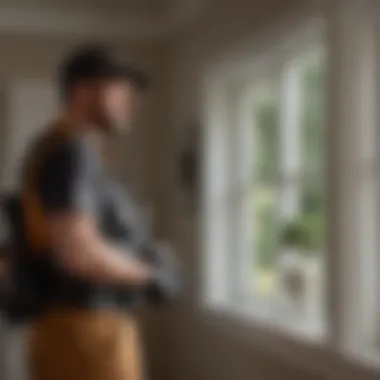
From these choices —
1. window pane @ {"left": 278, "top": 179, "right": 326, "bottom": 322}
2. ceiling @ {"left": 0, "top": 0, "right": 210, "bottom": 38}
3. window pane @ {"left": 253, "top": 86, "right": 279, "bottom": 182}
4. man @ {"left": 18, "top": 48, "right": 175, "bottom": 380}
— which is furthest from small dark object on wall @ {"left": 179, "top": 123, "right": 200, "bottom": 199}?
man @ {"left": 18, "top": 48, "right": 175, "bottom": 380}

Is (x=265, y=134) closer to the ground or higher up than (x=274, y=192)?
higher up

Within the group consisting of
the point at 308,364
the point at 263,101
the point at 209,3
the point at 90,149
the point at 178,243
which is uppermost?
the point at 209,3

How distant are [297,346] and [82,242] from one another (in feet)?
3.63

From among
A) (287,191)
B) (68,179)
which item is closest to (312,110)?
(287,191)

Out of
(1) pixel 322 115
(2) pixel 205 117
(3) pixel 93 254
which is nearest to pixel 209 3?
(2) pixel 205 117

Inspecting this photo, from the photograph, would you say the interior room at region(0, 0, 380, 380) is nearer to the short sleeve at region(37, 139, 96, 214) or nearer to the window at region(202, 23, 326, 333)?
the window at region(202, 23, 326, 333)

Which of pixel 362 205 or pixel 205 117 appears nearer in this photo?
pixel 362 205

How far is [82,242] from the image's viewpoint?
2596mm

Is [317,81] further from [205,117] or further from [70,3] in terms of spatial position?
[70,3]

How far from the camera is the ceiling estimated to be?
4.99 m

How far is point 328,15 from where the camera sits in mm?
3080

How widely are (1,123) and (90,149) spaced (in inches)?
98.9

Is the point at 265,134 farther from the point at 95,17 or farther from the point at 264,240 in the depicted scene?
the point at 95,17

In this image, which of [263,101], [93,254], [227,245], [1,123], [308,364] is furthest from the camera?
[1,123]
